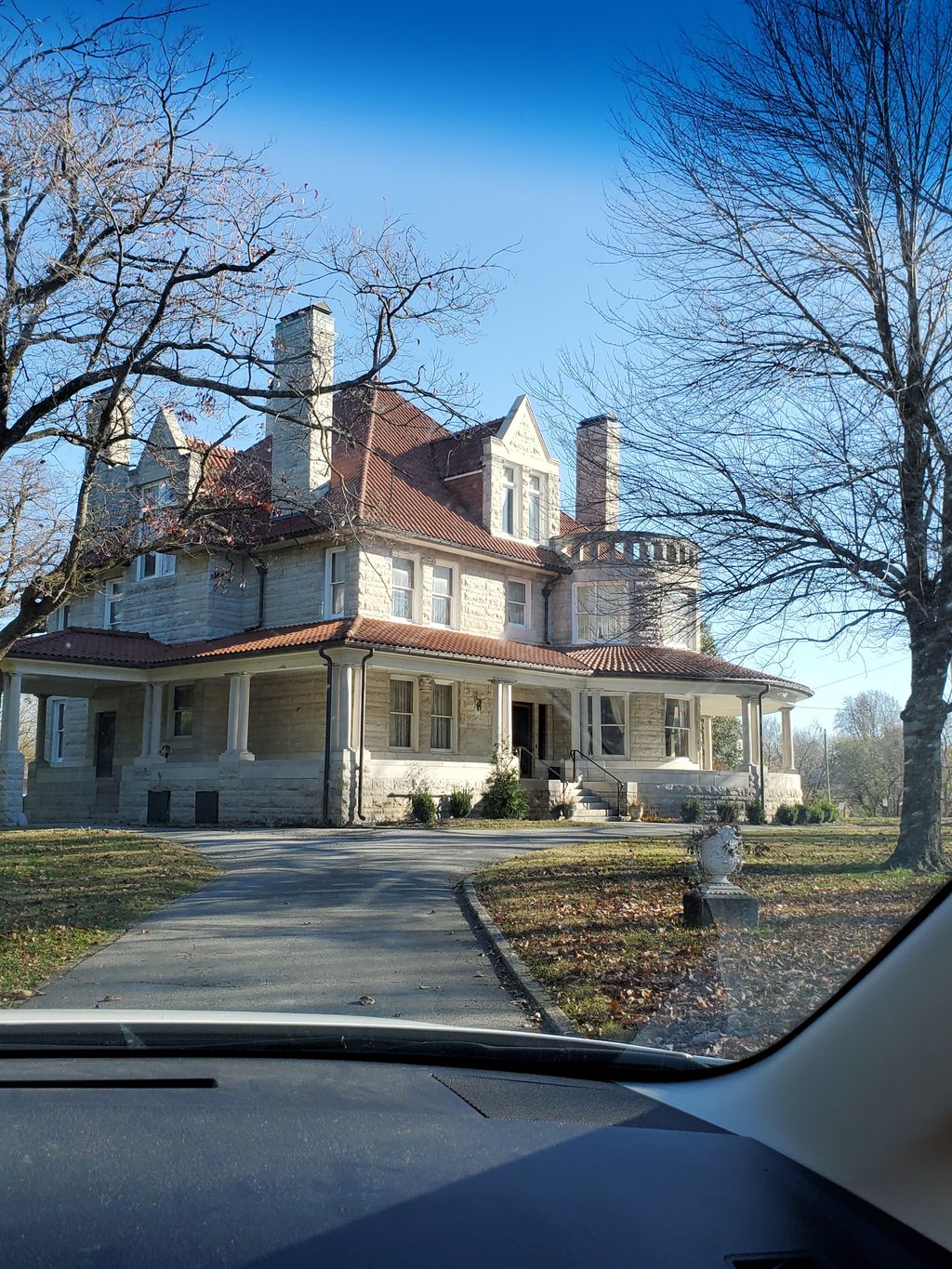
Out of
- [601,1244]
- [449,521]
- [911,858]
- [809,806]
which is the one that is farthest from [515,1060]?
[449,521]

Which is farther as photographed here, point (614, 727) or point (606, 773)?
point (614, 727)

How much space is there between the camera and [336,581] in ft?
86.4

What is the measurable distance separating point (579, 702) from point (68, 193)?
21.3m

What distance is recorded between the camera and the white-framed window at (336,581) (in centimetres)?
2623

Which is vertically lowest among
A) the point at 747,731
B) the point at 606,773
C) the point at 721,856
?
the point at 721,856

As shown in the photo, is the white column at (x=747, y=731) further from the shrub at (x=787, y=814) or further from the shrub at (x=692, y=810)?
the shrub at (x=787, y=814)

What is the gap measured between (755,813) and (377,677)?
30.4 feet

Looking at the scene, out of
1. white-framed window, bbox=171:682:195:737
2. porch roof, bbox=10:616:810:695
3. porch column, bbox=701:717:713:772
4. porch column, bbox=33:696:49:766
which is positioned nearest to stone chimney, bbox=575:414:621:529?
porch roof, bbox=10:616:810:695

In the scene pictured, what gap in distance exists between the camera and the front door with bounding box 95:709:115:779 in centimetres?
3142

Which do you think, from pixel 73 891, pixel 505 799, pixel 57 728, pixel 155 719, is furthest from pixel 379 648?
pixel 57 728

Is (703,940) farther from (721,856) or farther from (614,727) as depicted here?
(614,727)

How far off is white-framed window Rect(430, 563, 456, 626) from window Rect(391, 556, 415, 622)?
0.67 metres

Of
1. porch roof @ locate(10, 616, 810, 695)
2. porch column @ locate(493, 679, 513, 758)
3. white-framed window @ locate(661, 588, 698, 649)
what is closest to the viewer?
white-framed window @ locate(661, 588, 698, 649)

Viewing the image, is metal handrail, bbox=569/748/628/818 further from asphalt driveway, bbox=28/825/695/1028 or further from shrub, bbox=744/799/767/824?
asphalt driveway, bbox=28/825/695/1028
